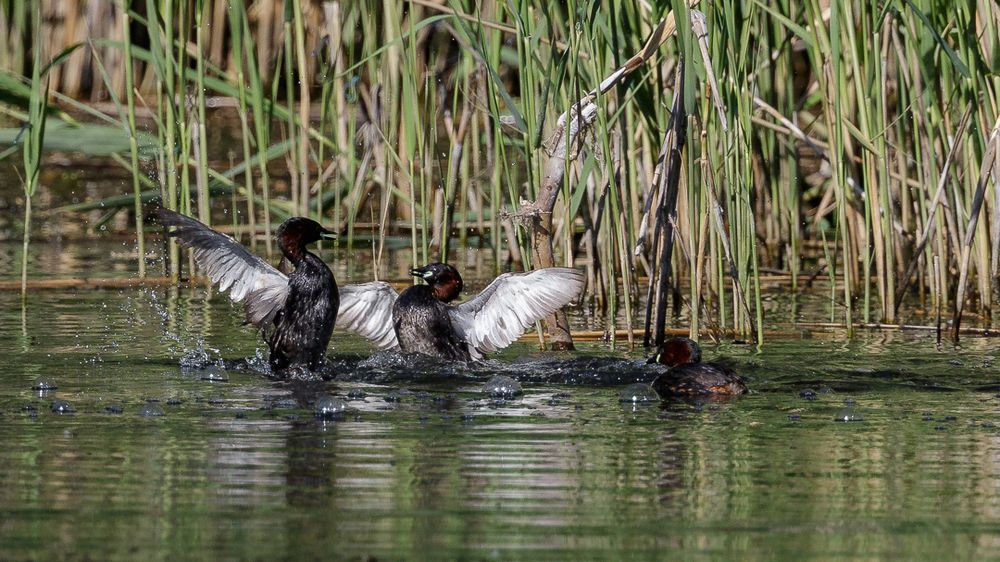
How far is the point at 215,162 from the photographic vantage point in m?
13.7

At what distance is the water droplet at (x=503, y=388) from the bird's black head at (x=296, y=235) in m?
1.59

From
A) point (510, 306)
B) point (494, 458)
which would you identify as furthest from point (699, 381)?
point (510, 306)

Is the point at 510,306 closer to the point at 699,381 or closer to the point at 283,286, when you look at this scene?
the point at 283,286

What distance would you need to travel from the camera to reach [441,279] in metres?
7.84

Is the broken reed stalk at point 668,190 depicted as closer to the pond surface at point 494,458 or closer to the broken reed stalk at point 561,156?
the broken reed stalk at point 561,156

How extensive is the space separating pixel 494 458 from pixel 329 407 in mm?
1049

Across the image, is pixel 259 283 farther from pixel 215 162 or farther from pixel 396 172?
pixel 215 162

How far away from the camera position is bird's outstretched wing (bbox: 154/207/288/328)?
23.7 ft

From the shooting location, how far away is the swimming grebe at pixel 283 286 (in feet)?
23.8

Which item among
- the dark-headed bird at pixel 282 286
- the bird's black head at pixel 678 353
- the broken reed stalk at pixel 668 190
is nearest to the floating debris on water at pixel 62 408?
the dark-headed bird at pixel 282 286

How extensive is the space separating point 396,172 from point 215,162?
3.11m

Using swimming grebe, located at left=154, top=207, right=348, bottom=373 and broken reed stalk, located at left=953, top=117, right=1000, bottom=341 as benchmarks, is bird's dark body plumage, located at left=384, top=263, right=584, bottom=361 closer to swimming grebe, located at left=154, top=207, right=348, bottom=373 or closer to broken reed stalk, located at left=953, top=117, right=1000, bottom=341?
swimming grebe, located at left=154, top=207, right=348, bottom=373

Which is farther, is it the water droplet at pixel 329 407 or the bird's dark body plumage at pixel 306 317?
the bird's dark body plumage at pixel 306 317

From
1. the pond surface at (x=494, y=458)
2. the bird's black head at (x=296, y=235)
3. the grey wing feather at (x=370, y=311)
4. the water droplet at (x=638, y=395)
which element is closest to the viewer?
the pond surface at (x=494, y=458)
